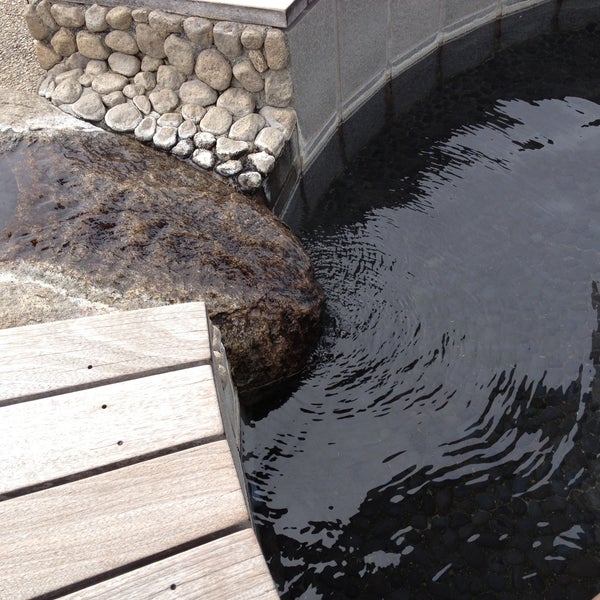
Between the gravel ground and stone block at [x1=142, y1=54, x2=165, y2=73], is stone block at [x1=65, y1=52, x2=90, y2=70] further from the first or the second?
stone block at [x1=142, y1=54, x2=165, y2=73]

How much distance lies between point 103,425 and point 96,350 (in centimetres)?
25

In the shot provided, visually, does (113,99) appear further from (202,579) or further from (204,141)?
(202,579)

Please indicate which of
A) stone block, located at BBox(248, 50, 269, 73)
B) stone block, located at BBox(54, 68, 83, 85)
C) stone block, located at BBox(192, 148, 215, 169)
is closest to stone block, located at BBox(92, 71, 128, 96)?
stone block, located at BBox(54, 68, 83, 85)

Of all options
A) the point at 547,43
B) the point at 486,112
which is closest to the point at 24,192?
the point at 486,112

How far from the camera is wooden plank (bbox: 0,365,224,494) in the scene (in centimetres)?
155

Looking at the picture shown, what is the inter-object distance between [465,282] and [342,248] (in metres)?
0.74

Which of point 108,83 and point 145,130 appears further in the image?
point 108,83

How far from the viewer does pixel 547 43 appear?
555 centimetres

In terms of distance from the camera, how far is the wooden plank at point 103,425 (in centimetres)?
155

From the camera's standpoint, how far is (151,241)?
293cm

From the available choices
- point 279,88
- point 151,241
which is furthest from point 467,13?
point 151,241

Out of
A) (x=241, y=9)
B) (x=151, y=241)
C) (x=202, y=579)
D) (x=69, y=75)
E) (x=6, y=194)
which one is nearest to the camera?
(x=202, y=579)

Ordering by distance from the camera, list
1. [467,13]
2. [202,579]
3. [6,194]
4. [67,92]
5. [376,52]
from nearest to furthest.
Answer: [202,579], [6,194], [67,92], [376,52], [467,13]

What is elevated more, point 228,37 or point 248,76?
point 228,37
